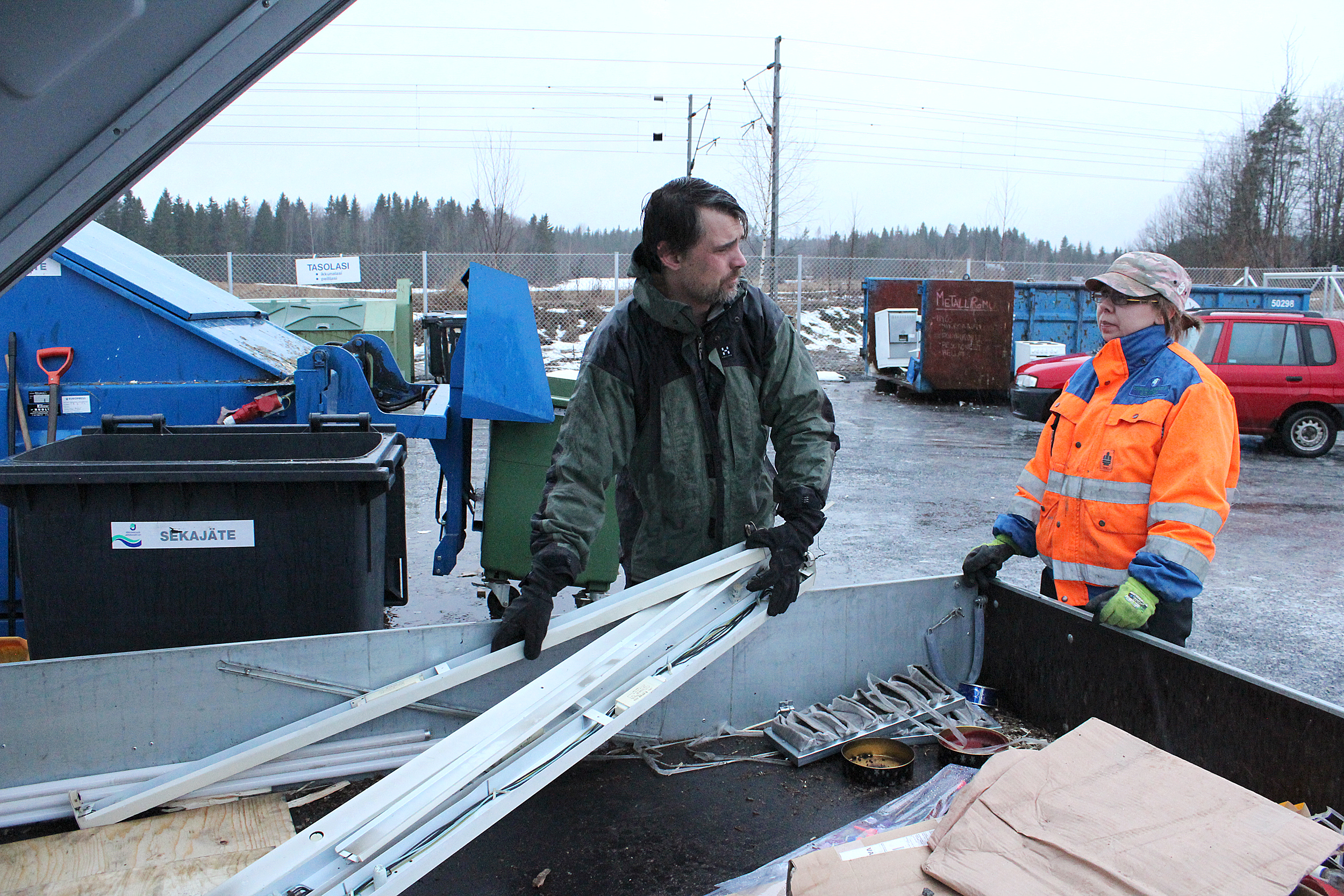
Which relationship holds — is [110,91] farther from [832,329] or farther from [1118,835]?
[832,329]

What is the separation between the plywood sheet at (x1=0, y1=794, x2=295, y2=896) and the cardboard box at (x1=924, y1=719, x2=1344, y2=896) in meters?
1.69

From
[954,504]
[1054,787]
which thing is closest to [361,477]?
[1054,787]

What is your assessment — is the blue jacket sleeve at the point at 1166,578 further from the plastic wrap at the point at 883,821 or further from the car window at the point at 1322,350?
the car window at the point at 1322,350

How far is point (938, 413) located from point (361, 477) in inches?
497

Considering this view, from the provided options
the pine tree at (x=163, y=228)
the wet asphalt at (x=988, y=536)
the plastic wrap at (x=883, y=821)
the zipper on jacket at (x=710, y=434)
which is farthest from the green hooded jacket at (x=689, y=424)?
the pine tree at (x=163, y=228)

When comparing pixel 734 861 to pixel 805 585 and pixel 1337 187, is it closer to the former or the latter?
pixel 805 585

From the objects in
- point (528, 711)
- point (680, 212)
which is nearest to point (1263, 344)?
point (680, 212)

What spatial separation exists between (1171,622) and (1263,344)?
10302 millimetres

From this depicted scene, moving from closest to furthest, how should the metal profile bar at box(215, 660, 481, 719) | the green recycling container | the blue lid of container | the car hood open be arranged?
the car hood open → the metal profile bar at box(215, 660, 481, 719) → the blue lid of container → the green recycling container

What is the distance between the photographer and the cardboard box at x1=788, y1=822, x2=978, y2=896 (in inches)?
69.5

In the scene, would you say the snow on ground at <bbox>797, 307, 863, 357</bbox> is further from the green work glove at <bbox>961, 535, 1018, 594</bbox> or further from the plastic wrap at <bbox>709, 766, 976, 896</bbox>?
the plastic wrap at <bbox>709, 766, 976, 896</bbox>

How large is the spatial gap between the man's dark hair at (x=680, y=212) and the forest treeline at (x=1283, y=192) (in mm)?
40643

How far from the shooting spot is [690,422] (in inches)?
101

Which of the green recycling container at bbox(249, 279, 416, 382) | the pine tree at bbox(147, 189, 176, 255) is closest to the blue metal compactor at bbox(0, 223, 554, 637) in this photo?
the green recycling container at bbox(249, 279, 416, 382)
